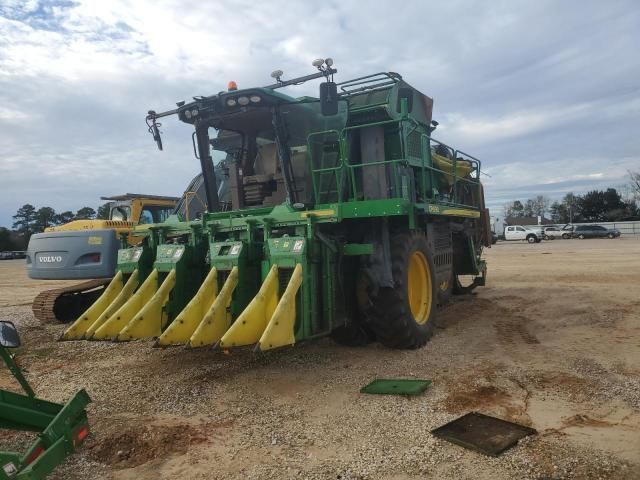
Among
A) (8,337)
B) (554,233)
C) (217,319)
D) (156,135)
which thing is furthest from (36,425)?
(554,233)

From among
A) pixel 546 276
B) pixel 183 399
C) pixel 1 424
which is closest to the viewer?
pixel 1 424

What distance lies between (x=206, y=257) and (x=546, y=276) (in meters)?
10.7

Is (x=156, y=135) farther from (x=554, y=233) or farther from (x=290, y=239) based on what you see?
(x=554, y=233)

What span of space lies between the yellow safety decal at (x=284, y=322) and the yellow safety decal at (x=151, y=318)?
5.09ft

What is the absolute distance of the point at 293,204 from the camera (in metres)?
6.14

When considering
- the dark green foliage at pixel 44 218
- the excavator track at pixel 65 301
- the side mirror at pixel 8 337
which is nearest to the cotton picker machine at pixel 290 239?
the side mirror at pixel 8 337

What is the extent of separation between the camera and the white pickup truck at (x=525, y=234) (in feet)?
134

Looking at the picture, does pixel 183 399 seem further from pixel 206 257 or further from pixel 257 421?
pixel 206 257

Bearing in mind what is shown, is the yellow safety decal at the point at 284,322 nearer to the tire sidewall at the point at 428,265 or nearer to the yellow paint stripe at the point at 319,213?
the yellow paint stripe at the point at 319,213

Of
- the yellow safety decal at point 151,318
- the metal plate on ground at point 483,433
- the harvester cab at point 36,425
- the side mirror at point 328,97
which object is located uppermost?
the side mirror at point 328,97

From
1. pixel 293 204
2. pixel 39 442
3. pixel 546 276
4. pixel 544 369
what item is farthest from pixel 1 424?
pixel 546 276

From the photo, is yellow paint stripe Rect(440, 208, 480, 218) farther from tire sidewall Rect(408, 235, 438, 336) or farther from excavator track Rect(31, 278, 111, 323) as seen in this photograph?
excavator track Rect(31, 278, 111, 323)

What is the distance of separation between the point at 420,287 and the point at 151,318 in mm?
3440

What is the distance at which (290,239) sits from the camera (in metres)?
5.33
